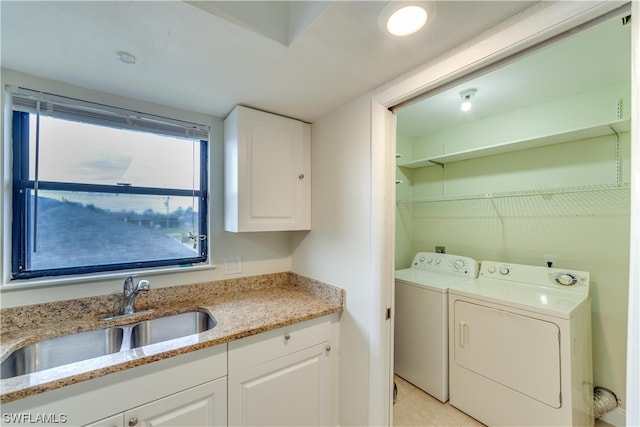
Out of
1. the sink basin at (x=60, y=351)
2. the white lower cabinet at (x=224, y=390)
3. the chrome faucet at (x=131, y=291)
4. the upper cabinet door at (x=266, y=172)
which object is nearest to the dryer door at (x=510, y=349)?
the white lower cabinet at (x=224, y=390)

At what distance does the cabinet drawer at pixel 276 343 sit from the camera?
1245 mm

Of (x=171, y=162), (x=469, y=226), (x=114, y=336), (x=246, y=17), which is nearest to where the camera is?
(x=246, y=17)

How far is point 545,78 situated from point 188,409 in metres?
2.80

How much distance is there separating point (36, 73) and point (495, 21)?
6.80 feet

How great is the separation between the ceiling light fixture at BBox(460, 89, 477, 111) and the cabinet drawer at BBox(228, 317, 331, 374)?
6.26ft

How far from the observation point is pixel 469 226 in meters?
2.49

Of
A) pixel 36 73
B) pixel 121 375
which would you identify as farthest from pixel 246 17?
pixel 121 375

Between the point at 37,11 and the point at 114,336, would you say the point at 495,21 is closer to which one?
the point at 37,11

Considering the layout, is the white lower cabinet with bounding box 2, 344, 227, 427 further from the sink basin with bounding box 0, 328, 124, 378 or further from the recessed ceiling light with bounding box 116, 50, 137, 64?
the recessed ceiling light with bounding box 116, 50, 137, 64

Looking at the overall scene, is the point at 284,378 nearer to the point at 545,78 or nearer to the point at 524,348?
the point at 524,348

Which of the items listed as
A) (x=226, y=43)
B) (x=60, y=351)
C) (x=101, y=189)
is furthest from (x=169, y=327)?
(x=226, y=43)

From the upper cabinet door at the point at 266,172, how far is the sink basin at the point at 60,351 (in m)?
0.85

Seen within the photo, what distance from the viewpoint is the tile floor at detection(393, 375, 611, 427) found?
1790 millimetres

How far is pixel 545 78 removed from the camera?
171 cm
